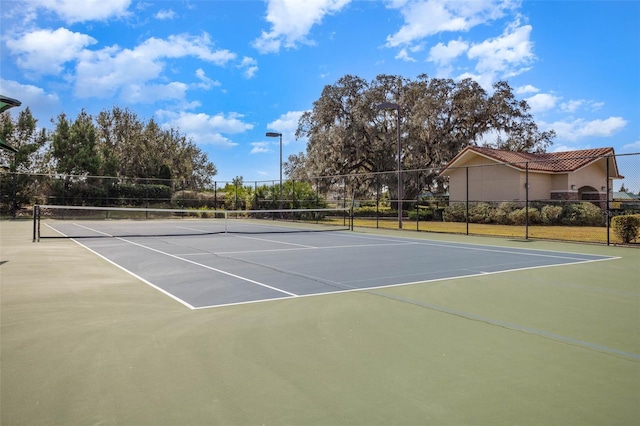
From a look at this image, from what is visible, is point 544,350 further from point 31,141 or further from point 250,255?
point 31,141

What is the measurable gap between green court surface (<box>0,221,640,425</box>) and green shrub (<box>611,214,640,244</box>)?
31.0 feet

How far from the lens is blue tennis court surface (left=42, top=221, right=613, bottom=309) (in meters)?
6.71

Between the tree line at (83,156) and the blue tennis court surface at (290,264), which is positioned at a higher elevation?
the tree line at (83,156)

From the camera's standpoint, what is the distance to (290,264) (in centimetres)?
938

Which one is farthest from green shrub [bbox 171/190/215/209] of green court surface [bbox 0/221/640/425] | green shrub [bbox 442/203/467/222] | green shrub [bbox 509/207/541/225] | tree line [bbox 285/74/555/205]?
green court surface [bbox 0/221/640/425]

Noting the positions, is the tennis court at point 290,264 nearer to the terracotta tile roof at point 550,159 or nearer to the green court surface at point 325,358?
the green court surface at point 325,358

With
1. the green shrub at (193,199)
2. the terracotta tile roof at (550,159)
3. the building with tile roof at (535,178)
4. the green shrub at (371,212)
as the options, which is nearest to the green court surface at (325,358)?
the terracotta tile roof at (550,159)

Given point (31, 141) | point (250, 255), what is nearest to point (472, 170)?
point (250, 255)

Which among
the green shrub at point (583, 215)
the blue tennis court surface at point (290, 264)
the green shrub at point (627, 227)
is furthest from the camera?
the green shrub at point (583, 215)

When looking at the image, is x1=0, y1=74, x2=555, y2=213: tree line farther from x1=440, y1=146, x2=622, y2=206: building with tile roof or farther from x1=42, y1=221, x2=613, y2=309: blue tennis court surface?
x1=42, y1=221, x2=613, y2=309: blue tennis court surface

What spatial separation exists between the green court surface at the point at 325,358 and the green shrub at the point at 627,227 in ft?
31.0

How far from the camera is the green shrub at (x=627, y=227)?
14.4 m

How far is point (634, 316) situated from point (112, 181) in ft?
108

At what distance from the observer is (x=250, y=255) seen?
1081 centimetres
